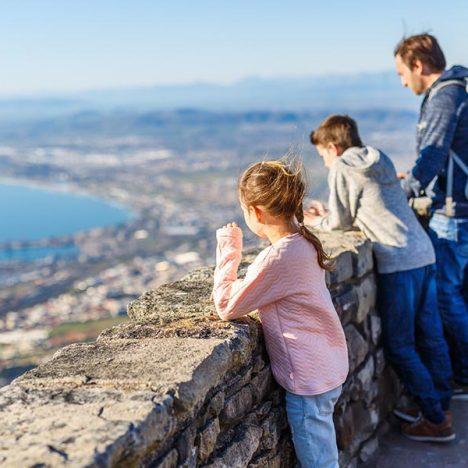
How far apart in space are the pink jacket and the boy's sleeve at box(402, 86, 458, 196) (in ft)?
4.06

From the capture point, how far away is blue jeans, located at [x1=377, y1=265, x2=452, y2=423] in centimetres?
328

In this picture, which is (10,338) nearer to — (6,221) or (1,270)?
(1,270)

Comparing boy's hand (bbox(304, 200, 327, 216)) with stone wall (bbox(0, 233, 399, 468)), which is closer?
stone wall (bbox(0, 233, 399, 468))

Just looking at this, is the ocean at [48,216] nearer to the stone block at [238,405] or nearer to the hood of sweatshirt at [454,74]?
the hood of sweatshirt at [454,74]

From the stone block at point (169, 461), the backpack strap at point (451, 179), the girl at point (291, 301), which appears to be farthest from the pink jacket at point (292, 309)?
the backpack strap at point (451, 179)

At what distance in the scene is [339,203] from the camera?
10.8 feet

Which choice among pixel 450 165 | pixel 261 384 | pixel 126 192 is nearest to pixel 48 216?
pixel 126 192

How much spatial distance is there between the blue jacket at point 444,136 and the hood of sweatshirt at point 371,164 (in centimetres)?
26

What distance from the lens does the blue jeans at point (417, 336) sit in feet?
10.8

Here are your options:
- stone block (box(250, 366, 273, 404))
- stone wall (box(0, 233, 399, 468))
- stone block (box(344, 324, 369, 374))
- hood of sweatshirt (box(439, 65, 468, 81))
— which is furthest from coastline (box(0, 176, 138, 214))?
stone block (box(250, 366, 273, 404))

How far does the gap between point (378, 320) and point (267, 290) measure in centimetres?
134

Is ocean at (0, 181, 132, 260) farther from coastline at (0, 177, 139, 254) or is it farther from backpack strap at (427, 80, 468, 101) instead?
backpack strap at (427, 80, 468, 101)

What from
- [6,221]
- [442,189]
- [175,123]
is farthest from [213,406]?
[175,123]

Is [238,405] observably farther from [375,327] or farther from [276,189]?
[375,327]
